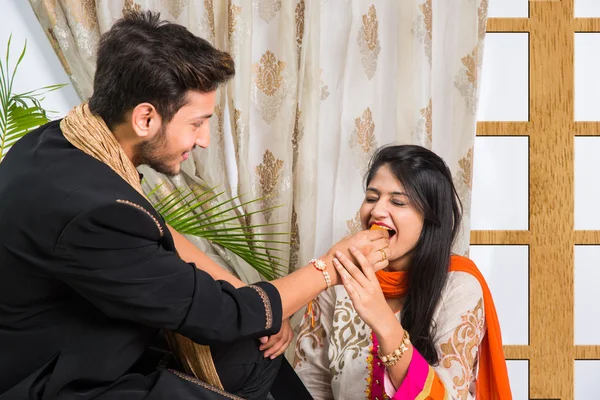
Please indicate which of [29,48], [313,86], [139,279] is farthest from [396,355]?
[29,48]

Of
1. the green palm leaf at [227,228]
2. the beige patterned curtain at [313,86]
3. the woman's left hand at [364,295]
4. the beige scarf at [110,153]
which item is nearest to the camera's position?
the beige scarf at [110,153]

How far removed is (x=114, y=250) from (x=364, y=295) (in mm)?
707

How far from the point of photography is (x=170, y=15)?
8.76 ft

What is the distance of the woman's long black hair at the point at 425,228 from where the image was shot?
78.5 inches

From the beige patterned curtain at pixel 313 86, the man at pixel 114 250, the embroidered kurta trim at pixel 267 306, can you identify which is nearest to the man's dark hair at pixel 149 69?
the man at pixel 114 250

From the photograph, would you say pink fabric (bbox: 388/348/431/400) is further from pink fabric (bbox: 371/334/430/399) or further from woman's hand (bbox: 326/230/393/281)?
woman's hand (bbox: 326/230/393/281)

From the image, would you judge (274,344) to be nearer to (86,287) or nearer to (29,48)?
(86,287)

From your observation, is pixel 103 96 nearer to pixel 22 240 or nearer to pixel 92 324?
pixel 22 240

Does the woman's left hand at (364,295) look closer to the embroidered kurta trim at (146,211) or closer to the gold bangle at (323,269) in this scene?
the gold bangle at (323,269)

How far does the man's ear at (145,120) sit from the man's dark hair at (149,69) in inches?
0.5

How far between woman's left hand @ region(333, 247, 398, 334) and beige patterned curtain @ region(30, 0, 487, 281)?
3.02 feet

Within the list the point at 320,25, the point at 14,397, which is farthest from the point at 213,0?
the point at 14,397

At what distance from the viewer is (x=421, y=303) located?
2.00 metres

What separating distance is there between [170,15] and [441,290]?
1520 mm
